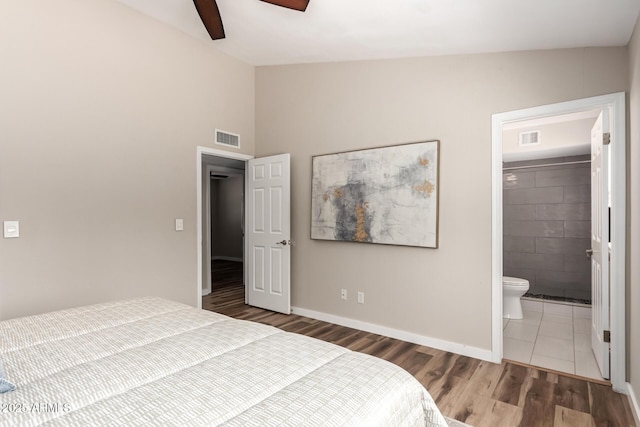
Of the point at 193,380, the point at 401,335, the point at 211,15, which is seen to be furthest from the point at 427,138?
the point at 193,380

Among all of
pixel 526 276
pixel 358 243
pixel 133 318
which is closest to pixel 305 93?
pixel 358 243

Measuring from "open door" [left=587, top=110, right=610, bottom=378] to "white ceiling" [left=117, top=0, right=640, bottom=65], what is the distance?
0.71m

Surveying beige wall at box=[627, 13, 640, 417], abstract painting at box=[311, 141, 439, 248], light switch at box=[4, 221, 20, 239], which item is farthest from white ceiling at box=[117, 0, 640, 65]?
light switch at box=[4, 221, 20, 239]

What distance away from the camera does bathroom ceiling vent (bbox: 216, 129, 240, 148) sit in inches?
155

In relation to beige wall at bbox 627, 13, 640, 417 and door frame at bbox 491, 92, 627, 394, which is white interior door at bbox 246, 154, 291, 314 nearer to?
door frame at bbox 491, 92, 627, 394

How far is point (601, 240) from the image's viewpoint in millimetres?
2510

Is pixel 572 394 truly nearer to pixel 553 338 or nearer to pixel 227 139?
pixel 553 338

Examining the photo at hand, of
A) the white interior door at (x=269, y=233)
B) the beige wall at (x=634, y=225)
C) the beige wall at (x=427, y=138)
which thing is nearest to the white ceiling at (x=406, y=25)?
the beige wall at (x=427, y=138)

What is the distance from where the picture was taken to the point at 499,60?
2762 millimetres

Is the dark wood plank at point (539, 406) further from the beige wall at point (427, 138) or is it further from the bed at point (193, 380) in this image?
the bed at point (193, 380)

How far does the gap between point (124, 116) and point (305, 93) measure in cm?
191

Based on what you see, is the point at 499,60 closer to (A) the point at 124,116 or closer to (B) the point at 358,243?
(B) the point at 358,243

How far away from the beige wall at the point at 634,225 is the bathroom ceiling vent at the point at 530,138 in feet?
7.73

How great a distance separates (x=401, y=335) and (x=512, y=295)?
1.59 m
